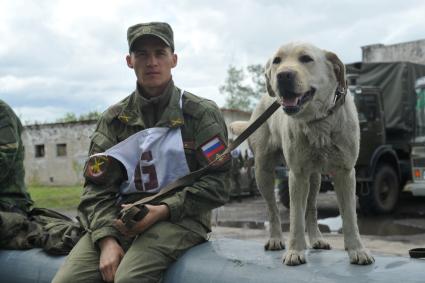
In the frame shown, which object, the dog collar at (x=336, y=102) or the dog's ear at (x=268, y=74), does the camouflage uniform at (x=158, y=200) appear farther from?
the dog collar at (x=336, y=102)

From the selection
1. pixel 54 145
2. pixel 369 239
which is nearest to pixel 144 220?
pixel 369 239

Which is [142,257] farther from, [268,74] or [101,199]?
[268,74]

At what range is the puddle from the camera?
30.9ft

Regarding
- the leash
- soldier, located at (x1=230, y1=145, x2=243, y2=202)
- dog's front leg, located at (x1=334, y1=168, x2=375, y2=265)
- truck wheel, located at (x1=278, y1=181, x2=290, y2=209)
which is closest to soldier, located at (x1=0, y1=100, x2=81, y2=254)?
the leash

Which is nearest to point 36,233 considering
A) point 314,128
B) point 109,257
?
point 109,257

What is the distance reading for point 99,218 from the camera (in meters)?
3.07

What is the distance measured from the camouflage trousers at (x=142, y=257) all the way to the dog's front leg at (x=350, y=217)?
87 centimetres

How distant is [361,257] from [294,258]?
33 cm

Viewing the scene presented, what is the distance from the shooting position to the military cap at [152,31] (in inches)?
123

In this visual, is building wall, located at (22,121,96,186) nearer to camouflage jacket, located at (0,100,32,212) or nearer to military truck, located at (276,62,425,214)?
military truck, located at (276,62,425,214)

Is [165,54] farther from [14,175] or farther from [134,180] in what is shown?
[14,175]

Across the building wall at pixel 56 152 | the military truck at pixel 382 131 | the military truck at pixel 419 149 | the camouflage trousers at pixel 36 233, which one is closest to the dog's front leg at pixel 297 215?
the camouflage trousers at pixel 36 233

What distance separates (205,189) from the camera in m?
3.02

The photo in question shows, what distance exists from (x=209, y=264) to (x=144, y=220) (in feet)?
1.41
